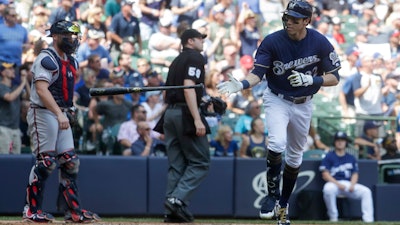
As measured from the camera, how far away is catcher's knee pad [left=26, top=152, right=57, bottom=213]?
8453 millimetres

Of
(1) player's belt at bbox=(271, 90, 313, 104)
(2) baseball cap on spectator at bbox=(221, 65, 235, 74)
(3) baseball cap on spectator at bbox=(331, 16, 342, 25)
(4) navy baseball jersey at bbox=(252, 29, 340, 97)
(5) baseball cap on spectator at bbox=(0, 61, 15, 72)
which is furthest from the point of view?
(3) baseball cap on spectator at bbox=(331, 16, 342, 25)

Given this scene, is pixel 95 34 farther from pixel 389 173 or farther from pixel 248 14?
pixel 389 173

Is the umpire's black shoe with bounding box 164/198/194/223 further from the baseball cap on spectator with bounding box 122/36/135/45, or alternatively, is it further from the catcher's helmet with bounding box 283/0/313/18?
the baseball cap on spectator with bounding box 122/36/135/45

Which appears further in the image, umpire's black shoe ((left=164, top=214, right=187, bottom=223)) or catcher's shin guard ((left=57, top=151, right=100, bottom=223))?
umpire's black shoe ((left=164, top=214, right=187, bottom=223))

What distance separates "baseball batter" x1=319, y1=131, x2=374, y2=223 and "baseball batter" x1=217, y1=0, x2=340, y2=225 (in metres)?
3.50

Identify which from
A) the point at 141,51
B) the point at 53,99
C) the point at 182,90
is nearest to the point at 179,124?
the point at 182,90

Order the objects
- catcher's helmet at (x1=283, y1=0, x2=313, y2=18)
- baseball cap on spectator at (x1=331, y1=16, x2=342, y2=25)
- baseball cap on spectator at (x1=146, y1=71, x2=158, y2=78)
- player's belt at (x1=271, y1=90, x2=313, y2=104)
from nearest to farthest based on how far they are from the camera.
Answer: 1. catcher's helmet at (x1=283, y1=0, x2=313, y2=18)
2. player's belt at (x1=271, y1=90, x2=313, y2=104)
3. baseball cap on spectator at (x1=146, y1=71, x2=158, y2=78)
4. baseball cap on spectator at (x1=331, y1=16, x2=342, y2=25)

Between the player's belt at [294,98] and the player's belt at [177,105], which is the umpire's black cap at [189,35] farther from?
the player's belt at [294,98]

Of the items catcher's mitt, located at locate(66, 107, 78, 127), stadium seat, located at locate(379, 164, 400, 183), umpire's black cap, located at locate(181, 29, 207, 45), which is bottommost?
stadium seat, located at locate(379, 164, 400, 183)

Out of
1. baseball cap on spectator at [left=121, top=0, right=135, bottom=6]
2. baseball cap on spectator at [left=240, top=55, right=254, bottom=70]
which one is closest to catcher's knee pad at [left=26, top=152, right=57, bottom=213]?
baseball cap on spectator at [left=121, top=0, right=135, bottom=6]

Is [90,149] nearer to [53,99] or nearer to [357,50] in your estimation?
[53,99]

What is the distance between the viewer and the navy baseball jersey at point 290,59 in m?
7.89

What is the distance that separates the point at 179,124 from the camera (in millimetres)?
9414

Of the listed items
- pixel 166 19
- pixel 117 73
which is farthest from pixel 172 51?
pixel 117 73
